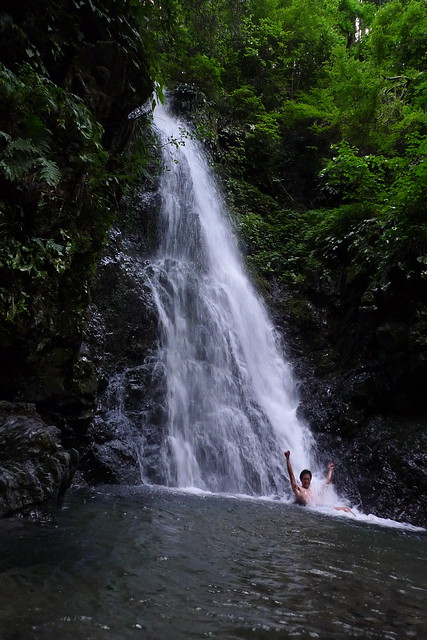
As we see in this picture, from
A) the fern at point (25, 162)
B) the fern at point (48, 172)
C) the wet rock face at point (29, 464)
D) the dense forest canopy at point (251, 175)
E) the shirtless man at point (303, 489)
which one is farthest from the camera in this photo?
the shirtless man at point (303, 489)

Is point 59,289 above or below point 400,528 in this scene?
above

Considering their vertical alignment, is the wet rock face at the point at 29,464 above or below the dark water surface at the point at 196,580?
above

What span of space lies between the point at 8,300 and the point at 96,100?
351 cm

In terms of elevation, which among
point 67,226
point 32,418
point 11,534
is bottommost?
point 11,534

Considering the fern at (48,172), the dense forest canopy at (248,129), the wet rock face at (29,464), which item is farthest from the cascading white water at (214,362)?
the fern at (48,172)

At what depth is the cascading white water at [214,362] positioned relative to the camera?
7.88 meters

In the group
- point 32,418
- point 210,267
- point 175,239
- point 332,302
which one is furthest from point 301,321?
point 32,418

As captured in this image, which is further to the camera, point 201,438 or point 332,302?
point 332,302

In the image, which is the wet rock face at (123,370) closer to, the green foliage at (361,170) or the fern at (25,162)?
the fern at (25,162)

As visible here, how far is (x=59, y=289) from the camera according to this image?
241 inches

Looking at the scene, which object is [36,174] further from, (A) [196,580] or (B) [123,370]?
(A) [196,580]

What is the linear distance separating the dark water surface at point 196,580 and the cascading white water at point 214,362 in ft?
9.74

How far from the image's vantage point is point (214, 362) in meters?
9.60

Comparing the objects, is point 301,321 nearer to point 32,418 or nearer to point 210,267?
point 210,267
